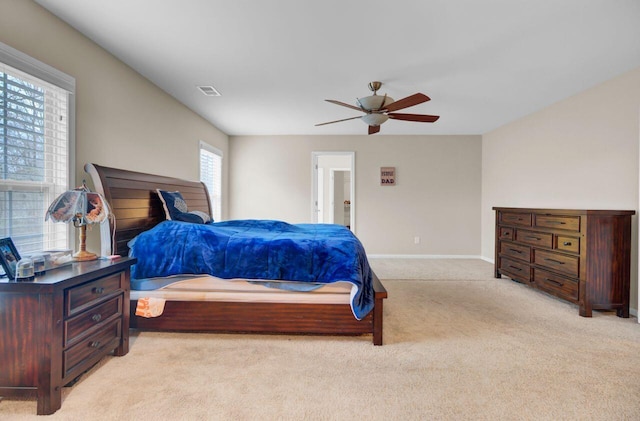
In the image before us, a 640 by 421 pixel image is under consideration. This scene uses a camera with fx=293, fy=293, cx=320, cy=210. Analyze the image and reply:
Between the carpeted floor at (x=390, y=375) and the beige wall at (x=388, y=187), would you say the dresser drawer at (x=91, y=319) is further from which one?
the beige wall at (x=388, y=187)

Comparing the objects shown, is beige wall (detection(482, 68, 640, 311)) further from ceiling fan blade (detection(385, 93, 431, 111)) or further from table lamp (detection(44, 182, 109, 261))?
table lamp (detection(44, 182, 109, 261))

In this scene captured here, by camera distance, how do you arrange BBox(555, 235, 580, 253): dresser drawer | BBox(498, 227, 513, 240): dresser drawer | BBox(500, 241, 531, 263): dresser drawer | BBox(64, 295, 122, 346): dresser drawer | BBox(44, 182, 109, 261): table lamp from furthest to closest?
1. BBox(498, 227, 513, 240): dresser drawer
2. BBox(500, 241, 531, 263): dresser drawer
3. BBox(555, 235, 580, 253): dresser drawer
4. BBox(44, 182, 109, 261): table lamp
5. BBox(64, 295, 122, 346): dresser drawer

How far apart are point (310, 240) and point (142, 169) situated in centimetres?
216

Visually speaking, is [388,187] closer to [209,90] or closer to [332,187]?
[332,187]

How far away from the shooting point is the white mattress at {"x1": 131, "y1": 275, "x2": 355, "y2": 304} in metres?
2.21

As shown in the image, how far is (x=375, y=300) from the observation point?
2.14m

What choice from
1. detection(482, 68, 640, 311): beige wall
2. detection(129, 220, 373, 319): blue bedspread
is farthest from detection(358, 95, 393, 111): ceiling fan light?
detection(482, 68, 640, 311): beige wall

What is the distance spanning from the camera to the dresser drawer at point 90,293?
5.00 ft

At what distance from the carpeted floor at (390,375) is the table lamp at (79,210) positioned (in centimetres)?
85

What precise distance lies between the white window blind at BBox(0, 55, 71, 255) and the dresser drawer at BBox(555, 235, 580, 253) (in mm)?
4526

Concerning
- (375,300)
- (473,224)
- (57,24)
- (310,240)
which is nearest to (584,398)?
(375,300)

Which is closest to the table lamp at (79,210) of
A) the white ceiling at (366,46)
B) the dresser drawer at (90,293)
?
the dresser drawer at (90,293)

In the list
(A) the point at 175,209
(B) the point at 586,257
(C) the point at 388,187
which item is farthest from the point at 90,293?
(C) the point at 388,187

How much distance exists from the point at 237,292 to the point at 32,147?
1.70m
